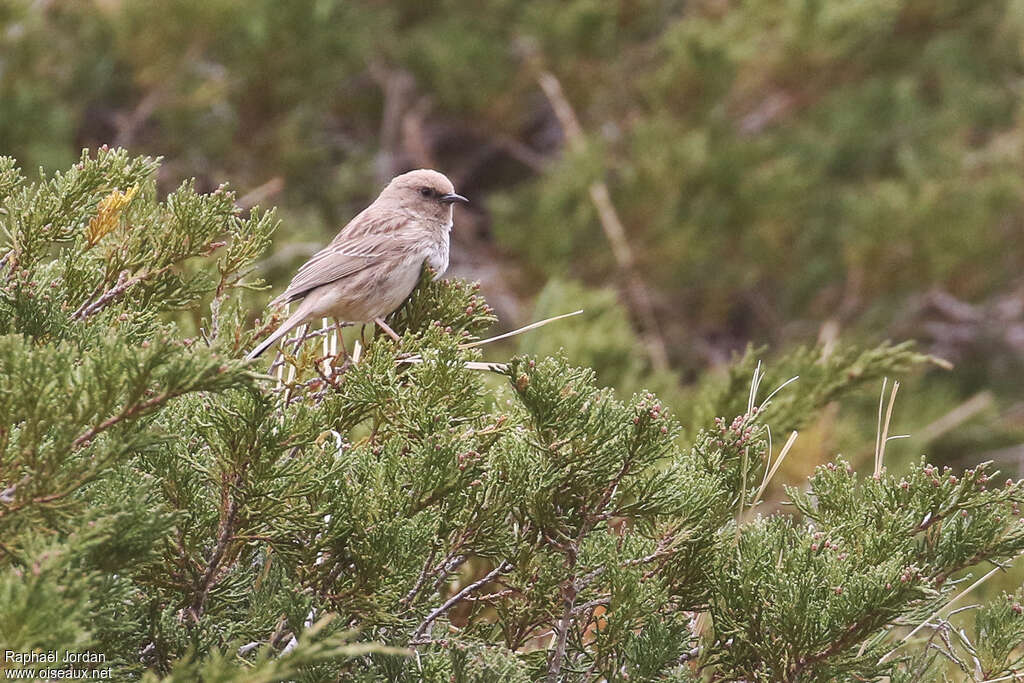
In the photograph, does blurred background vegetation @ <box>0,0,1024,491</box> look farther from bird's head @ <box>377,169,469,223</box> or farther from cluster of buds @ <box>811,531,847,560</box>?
cluster of buds @ <box>811,531,847,560</box>

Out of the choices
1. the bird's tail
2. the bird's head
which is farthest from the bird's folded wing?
the bird's head

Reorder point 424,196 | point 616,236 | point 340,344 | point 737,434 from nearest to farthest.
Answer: point 737,434 → point 340,344 → point 424,196 → point 616,236

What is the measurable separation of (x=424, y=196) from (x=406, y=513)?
2895 mm

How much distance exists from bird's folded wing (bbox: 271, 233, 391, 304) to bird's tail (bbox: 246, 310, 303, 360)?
121mm

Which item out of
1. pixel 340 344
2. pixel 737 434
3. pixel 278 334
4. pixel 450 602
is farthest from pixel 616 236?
pixel 450 602

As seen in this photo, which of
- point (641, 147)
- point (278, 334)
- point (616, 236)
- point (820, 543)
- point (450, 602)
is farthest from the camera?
point (641, 147)

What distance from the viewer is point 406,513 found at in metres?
2.58

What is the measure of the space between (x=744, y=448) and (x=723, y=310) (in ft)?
21.2

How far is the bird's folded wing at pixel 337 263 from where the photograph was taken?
4.68 m

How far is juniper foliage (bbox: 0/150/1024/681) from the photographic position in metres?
2.26

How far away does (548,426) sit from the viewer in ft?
8.35

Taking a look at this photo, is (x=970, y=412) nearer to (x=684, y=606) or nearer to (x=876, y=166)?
(x=876, y=166)

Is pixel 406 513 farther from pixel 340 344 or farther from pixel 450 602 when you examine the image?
pixel 340 344

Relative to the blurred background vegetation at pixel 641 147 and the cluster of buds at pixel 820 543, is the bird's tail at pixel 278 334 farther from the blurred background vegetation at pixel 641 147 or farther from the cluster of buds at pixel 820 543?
the blurred background vegetation at pixel 641 147
